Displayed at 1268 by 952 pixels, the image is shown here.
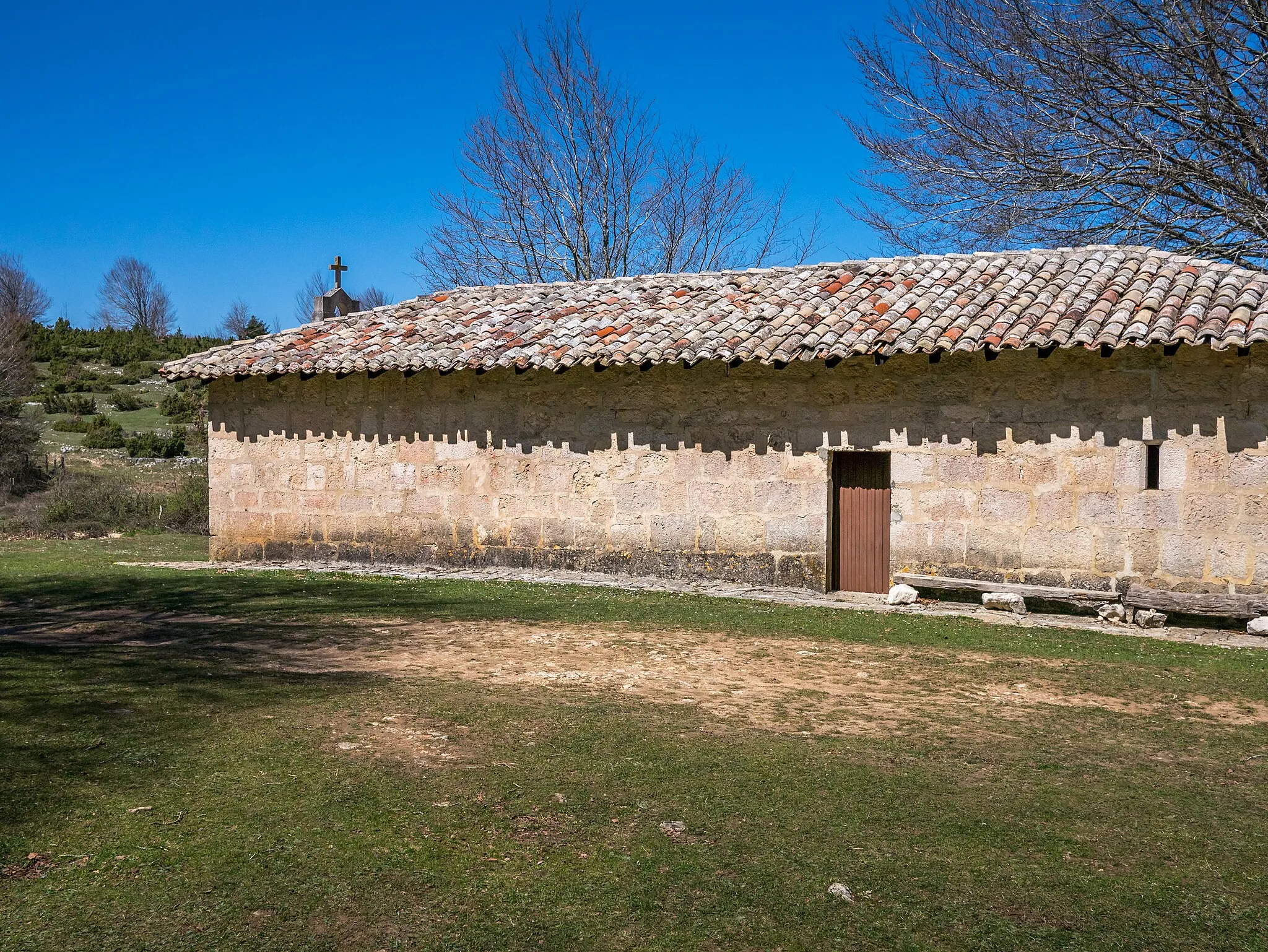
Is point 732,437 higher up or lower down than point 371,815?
higher up

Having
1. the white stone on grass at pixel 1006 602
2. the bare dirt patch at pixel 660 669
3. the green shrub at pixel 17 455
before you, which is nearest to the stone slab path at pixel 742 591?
the white stone on grass at pixel 1006 602

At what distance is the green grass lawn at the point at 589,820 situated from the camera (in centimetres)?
379

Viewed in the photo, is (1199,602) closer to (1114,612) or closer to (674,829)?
(1114,612)

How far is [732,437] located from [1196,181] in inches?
347

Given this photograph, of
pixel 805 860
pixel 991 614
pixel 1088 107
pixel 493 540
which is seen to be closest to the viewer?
pixel 805 860

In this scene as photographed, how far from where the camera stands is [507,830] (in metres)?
4.68

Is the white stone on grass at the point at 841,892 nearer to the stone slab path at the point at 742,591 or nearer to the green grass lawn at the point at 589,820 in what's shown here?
the green grass lawn at the point at 589,820

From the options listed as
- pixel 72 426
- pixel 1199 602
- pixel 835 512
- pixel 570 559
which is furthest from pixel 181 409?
pixel 1199 602

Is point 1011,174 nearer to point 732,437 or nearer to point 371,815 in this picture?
point 732,437

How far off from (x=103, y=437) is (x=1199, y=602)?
103ft

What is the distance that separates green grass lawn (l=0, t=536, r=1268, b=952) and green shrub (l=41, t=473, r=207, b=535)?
594 inches

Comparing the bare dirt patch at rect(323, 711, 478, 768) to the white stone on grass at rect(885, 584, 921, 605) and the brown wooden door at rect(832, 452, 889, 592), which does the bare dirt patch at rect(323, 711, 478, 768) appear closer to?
the white stone on grass at rect(885, 584, 921, 605)

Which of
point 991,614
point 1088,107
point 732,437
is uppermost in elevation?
point 1088,107

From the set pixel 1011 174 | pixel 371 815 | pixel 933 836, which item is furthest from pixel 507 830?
pixel 1011 174
